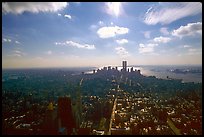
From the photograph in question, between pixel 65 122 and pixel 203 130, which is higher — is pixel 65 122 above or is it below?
below

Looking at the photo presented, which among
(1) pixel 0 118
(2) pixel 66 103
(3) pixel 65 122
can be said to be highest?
(1) pixel 0 118

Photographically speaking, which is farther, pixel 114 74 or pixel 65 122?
pixel 114 74

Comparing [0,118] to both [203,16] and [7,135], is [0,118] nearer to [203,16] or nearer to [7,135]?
[7,135]

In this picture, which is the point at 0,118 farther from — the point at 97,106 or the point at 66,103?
the point at 97,106

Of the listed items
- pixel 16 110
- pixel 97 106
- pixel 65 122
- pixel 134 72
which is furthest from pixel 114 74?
pixel 65 122

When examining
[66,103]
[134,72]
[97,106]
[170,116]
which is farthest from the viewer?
[134,72]

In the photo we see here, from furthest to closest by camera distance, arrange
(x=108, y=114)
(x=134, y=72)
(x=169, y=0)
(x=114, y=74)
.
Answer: (x=134, y=72) → (x=114, y=74) → (x=108, y=114) → (x=169, y=0)

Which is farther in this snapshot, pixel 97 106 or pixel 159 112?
pixel 97 106

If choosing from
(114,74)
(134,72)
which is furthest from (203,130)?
(134,72)

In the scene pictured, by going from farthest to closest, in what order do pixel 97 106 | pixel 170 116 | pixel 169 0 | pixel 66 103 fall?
pixel 97 106, pixel 170 116, pixel 66 103, pixel 169 0
